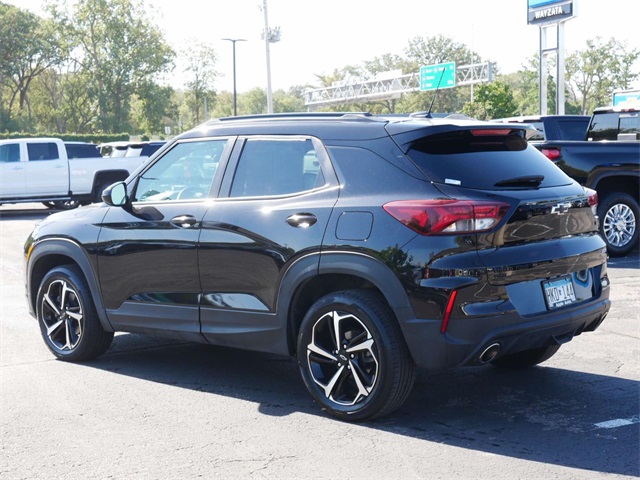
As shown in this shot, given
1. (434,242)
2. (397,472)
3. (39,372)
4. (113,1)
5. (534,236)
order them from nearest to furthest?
(397,472), (434,242), (534,236), (39,372), (113,1)

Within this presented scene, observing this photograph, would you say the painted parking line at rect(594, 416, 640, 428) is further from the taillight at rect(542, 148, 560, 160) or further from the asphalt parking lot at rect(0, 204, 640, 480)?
the taillight at rect(542, 148, 560, 160)

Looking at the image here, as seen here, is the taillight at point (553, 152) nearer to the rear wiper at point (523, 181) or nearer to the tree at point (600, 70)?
the rear wiper at point (523, 181)

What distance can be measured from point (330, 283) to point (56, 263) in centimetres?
282

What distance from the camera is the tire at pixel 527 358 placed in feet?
20.2

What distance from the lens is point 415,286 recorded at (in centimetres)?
475

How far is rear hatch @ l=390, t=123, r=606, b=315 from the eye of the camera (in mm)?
4832

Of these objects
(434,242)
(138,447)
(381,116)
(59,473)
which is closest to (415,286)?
(434,242)

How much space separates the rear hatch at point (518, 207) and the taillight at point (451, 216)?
0.05 feet

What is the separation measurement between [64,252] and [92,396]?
136 cm

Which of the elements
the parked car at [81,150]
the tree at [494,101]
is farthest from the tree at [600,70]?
the parked car at [81,150]

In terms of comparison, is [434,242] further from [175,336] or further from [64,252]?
[64,252]

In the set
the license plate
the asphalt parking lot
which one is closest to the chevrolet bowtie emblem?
the license plate

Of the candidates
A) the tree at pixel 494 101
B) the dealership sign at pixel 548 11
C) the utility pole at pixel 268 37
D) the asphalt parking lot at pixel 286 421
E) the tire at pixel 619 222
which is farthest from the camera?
the tree at pixel 494 101

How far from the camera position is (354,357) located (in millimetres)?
5098
